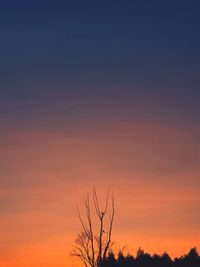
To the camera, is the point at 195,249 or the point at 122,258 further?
the point at 122,258

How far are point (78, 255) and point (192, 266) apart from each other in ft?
41.5

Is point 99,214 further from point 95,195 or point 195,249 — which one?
point 195,249

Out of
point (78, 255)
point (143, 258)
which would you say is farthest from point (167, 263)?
point (78, 255)

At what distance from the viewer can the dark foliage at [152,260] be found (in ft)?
192

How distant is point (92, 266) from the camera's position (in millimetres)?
50281

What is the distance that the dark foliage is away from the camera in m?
58.6

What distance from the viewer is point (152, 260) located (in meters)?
61.7

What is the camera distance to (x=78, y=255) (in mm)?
52094

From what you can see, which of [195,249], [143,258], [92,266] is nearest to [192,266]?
[195,249]

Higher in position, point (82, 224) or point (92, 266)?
point (82, 224)

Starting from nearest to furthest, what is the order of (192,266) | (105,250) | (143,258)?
(105,250) < (192,266) < (143,258)

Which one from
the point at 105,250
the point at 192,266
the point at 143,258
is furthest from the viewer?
the point at 143,258

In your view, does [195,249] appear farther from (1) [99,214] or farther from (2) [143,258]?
(1) [99,214]

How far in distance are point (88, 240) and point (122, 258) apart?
Result: 1472 cm
